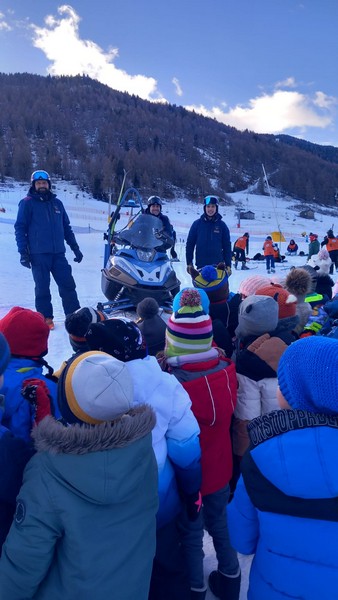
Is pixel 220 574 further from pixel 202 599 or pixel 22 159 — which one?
pixel 22 159

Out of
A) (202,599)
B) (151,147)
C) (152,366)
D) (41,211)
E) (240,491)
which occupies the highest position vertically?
(151,147)

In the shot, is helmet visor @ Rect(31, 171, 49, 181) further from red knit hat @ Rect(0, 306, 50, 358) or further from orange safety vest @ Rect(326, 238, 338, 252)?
orange safety vest @ Rect(326, 238, 338, 252)

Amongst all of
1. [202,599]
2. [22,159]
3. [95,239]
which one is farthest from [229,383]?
[22,159]

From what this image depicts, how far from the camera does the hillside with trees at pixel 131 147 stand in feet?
191

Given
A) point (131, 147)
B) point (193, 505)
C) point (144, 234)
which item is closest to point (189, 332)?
point (193, 505)

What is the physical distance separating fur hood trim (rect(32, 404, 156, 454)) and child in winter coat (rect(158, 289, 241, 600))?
62 cm

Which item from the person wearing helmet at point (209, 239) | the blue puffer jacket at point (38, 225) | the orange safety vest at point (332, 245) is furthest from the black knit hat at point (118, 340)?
the orange safety vest at point (332, 245)

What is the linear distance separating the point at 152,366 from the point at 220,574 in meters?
1.03

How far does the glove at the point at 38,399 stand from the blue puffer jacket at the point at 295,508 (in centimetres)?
74

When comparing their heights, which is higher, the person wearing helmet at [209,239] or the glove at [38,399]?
the person wearing helmet at [209,239]

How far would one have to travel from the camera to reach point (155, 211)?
514cm

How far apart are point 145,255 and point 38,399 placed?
2.87 m

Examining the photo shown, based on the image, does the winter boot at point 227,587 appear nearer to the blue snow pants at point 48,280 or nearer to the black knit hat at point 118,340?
the black knit hat at point 118,340

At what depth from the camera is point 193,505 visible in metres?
1.59
